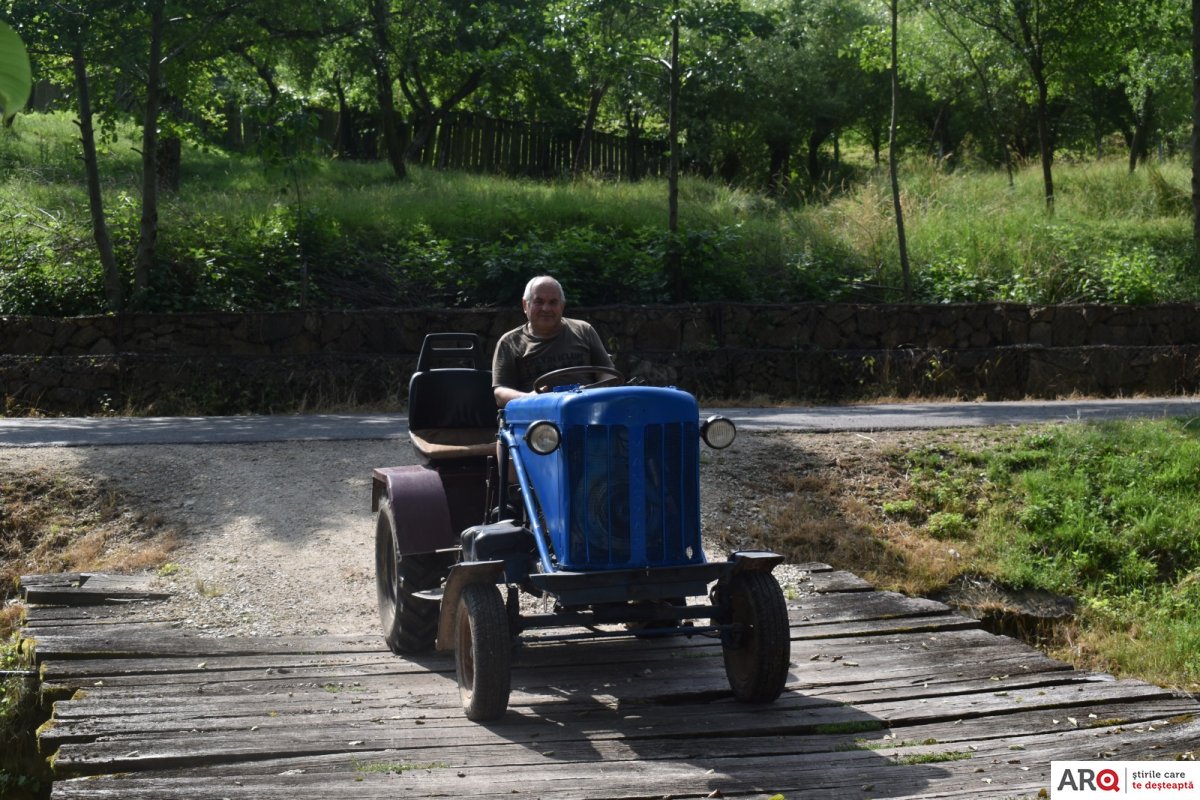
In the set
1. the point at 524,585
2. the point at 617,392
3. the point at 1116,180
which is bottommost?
the point at 524,585

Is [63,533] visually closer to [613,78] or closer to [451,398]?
[451,398]

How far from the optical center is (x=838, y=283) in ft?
61.7

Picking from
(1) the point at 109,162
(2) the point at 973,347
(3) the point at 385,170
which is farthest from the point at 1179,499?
(1) the point at 109,162

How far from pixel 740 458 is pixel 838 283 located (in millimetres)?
8154

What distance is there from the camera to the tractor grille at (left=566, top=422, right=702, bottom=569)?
560 cm

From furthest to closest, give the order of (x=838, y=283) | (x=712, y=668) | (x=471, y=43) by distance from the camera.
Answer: (x=471, y=43)
(x=838, y=283)
(x=712, y=668)

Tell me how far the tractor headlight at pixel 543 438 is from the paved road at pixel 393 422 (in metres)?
6.80

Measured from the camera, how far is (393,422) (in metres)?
13.5

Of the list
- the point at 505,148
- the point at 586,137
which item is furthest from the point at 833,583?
the point at 505,148

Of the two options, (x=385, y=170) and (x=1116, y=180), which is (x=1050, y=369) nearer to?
(x=1116, y=180)

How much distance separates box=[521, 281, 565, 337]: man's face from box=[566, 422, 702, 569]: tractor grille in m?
1.33

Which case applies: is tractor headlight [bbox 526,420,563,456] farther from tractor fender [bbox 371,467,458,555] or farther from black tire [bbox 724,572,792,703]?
tractor fender [bbox 371,467,458,555]

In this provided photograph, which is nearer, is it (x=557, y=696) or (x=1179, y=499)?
(x=557, y=696)

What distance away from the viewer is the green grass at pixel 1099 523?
9055 millimetres
